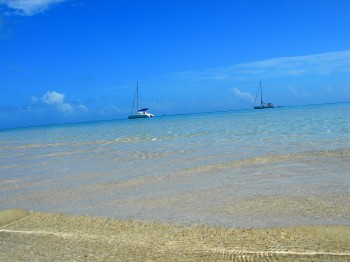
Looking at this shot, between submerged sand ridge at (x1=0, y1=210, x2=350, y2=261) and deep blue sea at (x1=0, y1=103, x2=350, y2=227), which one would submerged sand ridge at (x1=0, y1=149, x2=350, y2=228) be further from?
submerged sand ridge at (x1=0, y1=210, x2=350, y2=261)

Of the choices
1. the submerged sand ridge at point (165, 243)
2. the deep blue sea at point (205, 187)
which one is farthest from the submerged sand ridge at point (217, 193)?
the submerged sand ridge at point (165, 243)

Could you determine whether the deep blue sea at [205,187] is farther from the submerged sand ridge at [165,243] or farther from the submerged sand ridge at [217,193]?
the submerged sand ridge at [165,243]

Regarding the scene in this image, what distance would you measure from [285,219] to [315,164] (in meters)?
5.23

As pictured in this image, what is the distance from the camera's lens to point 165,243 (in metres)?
5.05

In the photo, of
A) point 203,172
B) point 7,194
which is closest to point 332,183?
point 203,172

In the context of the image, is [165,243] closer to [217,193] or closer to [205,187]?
[217,193]

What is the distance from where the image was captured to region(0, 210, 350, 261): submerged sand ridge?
14.8 feet

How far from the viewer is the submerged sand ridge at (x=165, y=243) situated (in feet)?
14.8

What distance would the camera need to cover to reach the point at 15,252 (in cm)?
495

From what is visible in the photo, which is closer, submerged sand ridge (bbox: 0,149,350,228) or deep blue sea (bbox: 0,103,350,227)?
submerged sand ridge (bbox: 0,149,350,228)

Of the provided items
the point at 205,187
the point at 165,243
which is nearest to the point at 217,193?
the point at 205,187

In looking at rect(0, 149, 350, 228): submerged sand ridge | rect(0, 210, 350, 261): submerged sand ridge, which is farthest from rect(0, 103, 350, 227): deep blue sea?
rect(0, 210, 350, 261): submerged sand ridge

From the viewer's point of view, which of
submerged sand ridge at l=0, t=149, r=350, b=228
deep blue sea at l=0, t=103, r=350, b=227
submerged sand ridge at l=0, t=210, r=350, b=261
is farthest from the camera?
deep blue sea at l=0, t=103, r=350, b=227

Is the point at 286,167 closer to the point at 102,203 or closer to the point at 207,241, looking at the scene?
the point at 102,203
